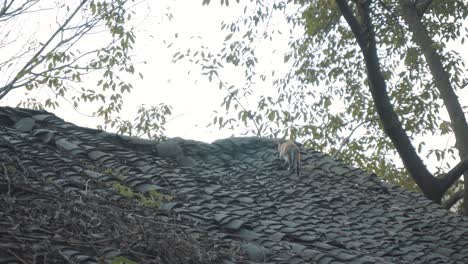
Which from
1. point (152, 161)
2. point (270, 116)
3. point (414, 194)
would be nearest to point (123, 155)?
point (152, 161)

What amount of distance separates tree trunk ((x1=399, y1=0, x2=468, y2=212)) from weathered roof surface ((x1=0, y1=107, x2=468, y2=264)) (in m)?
4.84

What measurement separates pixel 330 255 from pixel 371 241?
4.18ft

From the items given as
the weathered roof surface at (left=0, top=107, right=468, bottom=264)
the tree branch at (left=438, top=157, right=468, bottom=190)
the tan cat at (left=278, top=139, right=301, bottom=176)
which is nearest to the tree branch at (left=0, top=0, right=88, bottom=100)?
the weathered roof surface at (left=0, top=107, right=468, bottom=264)

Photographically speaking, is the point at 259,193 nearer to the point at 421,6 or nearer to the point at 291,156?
the point at 291,156

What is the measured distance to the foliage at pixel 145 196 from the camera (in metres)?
6.01

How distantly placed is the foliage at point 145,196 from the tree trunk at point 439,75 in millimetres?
8630

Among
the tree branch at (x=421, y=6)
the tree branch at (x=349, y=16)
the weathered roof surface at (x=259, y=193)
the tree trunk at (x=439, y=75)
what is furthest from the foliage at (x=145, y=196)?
the tree branch at (x=421, y=6)

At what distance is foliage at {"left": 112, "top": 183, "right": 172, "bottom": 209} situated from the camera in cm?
601

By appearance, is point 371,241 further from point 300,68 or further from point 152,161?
point 300,68

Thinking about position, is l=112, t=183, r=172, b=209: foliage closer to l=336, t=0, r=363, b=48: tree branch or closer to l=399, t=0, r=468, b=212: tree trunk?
l=336, t=0, r=363, b=48: tree branch

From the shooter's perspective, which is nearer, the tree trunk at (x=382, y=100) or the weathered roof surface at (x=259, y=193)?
the weathered roof surface at (x=259, y=193)

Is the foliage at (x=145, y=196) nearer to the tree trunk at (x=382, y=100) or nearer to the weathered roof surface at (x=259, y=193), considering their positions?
the weathered roof surface at (x=259, y=193)

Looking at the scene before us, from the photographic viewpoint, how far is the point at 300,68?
15789 mm

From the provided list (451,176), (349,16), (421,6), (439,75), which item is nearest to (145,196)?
(349,16)
